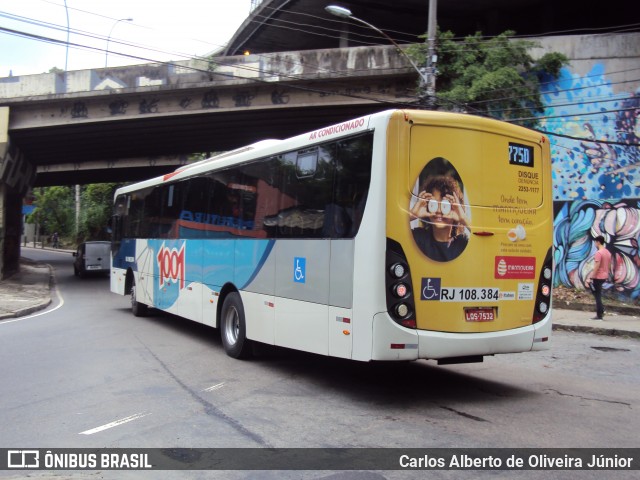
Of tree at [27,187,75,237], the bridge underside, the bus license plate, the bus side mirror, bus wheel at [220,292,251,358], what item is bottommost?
bus wheel at [220,292,251,358]

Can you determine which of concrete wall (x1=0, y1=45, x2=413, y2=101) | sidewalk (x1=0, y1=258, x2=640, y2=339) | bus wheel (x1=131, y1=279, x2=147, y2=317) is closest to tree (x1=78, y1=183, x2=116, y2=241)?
sidewalk (x1=0, y1=258, x2=640, y2=339)

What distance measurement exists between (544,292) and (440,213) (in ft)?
6.27

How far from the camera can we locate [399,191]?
6.34 metres

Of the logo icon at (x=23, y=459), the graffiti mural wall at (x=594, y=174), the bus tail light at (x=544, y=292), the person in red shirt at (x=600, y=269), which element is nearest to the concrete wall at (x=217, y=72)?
the graffiti mural wall at (x=594, y=174)

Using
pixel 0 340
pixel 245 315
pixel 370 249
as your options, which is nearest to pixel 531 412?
pixel 370 249

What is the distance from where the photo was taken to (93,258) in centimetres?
3247

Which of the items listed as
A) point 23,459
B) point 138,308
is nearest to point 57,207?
point 138,308

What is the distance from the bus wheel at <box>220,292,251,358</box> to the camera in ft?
30.2

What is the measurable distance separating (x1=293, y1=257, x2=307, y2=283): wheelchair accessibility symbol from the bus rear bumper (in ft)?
5.17

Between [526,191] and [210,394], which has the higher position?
[526,191]

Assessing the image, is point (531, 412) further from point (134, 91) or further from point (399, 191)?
point (134, 91)

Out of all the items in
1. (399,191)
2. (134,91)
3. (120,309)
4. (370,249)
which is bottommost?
(120,309)

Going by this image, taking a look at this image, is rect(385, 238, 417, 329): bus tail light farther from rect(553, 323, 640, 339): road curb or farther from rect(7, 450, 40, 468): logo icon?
rect(553, 323, 640, 339): road curb

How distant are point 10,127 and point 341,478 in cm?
2419
